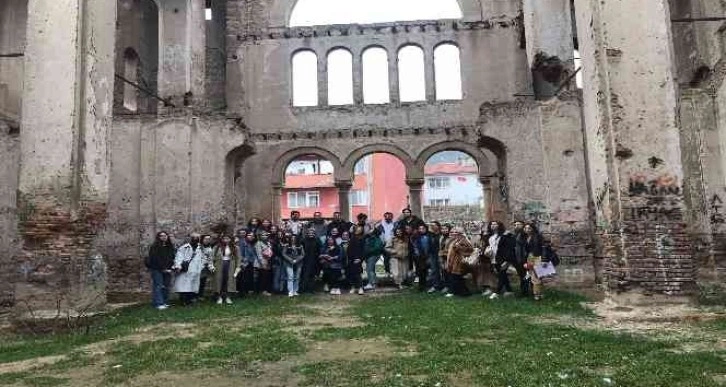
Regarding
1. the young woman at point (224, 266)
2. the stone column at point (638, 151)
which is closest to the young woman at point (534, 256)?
the stone column at point (638, 151)

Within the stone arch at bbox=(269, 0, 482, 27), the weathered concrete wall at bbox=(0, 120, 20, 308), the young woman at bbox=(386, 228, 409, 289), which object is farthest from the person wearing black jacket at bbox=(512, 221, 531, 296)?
the stone arch at bbox=(269, 0, 482, 27)

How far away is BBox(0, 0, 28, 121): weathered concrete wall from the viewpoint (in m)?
12.6

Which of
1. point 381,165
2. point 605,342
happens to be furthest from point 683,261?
point 381,165

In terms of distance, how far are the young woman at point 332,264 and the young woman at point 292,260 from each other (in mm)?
468

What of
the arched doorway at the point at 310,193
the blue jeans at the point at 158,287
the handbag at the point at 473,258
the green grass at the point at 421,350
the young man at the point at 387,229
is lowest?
the green grass at the point at 421,350

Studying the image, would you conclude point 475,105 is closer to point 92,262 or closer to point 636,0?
point 636,0

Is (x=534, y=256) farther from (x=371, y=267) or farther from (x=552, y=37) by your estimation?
(x=552, y=37)

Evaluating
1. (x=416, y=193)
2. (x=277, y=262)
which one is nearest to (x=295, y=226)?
(x=277, y=262)

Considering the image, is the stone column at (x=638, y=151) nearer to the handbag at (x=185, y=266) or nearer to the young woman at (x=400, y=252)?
the young woman at (x=400, y=252)

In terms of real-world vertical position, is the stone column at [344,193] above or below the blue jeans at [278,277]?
above

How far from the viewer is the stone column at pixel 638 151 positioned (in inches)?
316

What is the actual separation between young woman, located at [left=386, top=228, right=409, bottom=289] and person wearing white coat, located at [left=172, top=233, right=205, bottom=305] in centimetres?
396

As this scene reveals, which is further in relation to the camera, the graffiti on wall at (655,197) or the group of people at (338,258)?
the group of people at (338,258)

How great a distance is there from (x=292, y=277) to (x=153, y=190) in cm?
384
